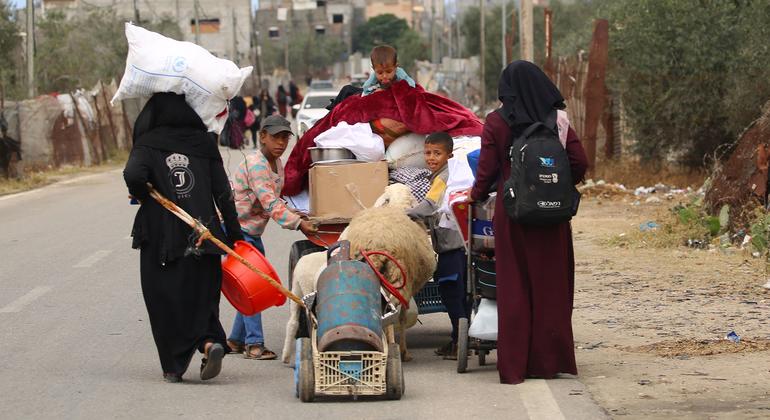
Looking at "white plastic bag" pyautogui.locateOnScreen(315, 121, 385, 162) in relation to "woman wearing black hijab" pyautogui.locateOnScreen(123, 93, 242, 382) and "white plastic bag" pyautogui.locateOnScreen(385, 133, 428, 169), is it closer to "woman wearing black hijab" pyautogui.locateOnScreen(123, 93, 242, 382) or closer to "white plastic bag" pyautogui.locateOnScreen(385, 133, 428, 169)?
"white plastic bag" pyautogui.locateOnScreen(385, 133, 428, 169)

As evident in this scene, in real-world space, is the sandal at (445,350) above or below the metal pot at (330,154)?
below

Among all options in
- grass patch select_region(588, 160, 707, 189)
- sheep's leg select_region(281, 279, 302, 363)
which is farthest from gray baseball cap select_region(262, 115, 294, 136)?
grass patch select_region(588, 160, 707, 189)

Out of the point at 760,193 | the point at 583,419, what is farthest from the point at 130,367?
the point at 760,193

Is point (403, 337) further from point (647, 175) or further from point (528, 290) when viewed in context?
point (647, 175)

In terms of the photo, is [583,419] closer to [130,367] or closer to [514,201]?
[514,201]

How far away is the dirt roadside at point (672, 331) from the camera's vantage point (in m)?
7.40

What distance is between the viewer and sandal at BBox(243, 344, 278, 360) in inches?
360

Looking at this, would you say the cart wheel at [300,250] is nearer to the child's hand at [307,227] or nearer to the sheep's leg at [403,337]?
the child's hand at [307,227]

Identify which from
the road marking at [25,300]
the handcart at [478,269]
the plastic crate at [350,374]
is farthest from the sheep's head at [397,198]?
the road marking at [25,300]

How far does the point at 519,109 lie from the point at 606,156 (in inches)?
662

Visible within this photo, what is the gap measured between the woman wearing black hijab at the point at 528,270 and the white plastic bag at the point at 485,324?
193 mm

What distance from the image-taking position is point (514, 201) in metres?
7.76

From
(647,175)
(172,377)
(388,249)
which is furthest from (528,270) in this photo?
(647,175)

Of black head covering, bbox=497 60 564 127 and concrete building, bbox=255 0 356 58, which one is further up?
concrete building, bbox=255 0 356 58
